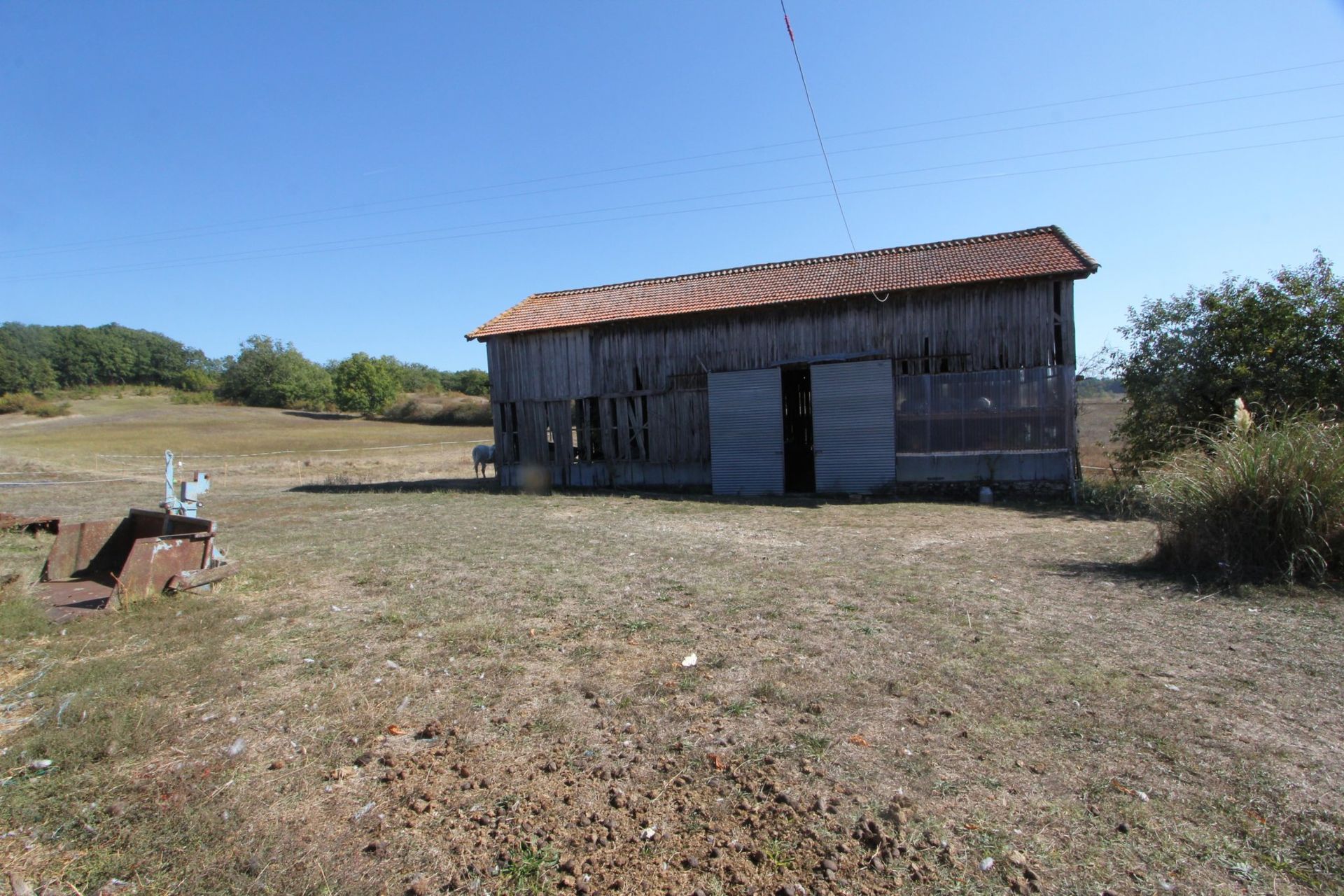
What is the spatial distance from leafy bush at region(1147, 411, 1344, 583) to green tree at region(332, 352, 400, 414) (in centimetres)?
7949

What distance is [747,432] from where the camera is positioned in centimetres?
1650

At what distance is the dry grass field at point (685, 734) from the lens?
2670mm

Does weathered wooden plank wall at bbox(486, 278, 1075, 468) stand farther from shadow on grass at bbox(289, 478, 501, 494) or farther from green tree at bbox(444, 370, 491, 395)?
green tree at bbox(444, 370, 491, 395)

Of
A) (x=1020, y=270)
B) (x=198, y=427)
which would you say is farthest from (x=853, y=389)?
(x=198, y=427)

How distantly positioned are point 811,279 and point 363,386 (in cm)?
7345

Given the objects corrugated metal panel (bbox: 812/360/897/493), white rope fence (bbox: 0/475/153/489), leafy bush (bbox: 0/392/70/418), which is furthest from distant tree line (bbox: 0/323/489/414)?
corrugated metal panel (bbox: 812/360/897/493)

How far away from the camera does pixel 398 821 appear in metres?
2.99

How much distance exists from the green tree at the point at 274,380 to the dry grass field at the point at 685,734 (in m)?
81.6

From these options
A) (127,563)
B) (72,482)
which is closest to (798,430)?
(127,563)

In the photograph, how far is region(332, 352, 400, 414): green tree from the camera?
78.4m

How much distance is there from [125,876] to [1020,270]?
1604 cm

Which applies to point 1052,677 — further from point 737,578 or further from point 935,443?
point 935,443

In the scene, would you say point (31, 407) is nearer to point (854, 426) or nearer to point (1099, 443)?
point (854, 426)

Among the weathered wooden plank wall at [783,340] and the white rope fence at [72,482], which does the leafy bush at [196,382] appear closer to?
the white rope fence at [72,482]
